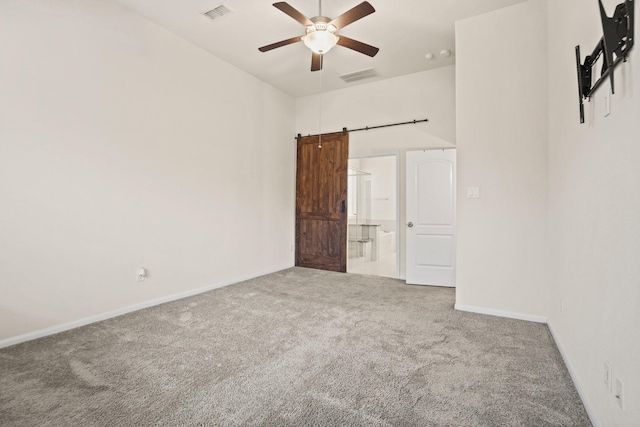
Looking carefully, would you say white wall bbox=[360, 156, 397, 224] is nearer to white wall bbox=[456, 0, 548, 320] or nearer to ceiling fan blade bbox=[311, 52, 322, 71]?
ceiling fan blade bbox=[311, 52, 322, 71]

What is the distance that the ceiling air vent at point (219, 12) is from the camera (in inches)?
130

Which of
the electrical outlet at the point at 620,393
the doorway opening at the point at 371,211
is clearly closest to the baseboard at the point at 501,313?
the electrical outlet at the point at 620,393

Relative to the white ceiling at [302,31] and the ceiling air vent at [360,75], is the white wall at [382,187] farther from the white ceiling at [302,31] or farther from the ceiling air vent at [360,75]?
the white ceiling at [302,31]

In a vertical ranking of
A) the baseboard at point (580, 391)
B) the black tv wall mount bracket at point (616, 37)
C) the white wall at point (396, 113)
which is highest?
the white wall at point (396, 113)

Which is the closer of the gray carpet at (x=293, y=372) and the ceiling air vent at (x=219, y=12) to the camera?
the gray carpet at (x=293, y=372)

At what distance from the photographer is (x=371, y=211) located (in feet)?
28.6

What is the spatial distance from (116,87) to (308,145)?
10.8 feet

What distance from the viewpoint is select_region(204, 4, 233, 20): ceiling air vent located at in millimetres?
3293

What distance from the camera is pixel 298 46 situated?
4.08 meters

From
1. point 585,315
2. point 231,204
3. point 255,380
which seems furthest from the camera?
point 231,204

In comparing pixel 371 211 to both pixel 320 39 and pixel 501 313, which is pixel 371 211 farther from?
pixel 320 39

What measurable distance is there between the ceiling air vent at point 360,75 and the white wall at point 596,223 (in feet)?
8.31

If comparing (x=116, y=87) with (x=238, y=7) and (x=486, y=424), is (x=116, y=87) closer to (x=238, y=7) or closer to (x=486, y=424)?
(x=238, y=7)

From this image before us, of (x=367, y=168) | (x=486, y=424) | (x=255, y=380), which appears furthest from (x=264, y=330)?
(x=367, y=168)
